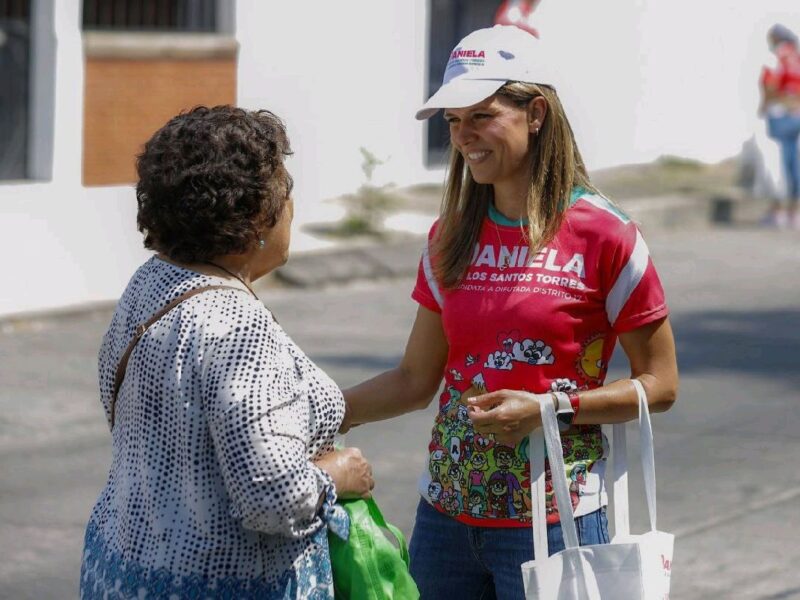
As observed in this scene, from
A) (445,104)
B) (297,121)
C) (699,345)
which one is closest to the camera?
(445,104)

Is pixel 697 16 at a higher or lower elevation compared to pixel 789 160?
higher

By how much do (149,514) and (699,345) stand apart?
817 cm

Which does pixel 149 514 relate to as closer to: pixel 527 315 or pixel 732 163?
pixel 527 315

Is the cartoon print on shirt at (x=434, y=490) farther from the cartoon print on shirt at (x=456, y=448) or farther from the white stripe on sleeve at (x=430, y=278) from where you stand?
the white stripe on sleeve at (x=430, y=278)

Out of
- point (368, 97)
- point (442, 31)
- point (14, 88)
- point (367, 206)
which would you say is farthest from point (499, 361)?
point (442, 31)

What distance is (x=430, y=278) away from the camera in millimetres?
3527

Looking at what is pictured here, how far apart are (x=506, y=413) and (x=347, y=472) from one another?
0.37 metres

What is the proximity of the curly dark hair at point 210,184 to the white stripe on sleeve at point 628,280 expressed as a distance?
787mm

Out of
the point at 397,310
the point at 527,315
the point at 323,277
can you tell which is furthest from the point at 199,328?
the point at 323,277

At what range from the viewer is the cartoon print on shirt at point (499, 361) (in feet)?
10.8

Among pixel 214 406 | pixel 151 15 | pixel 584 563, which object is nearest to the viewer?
pixel 214 406

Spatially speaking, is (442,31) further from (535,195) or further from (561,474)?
(561,474)

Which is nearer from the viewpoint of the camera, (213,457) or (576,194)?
(213,457)

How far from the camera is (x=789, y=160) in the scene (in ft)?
57.2
